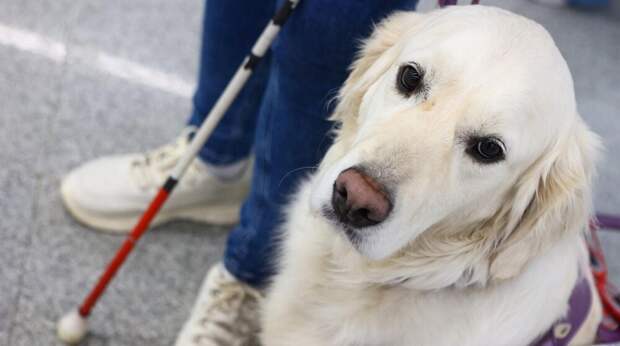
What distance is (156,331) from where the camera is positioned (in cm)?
166

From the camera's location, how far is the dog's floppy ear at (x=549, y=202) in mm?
1026

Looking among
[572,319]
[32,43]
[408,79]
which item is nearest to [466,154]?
[408,79]

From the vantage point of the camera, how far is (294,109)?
4.29 ft

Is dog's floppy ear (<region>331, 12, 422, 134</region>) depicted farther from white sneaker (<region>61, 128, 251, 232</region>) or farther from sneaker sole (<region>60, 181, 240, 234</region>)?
sneaker sole (<region>60, 181, 240, 234</region>)

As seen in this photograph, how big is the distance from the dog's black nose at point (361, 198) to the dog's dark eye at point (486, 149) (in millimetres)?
155

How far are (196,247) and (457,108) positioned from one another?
110cm

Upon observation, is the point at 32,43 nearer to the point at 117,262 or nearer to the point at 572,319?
the point at 117,262

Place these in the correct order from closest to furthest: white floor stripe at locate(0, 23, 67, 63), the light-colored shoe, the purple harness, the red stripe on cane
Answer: the purple harness < the red stripe on cane < the light-colored shoe < white floor stripe at locate(0, 23, 67, 63)

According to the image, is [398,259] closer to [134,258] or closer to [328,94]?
[328,94]

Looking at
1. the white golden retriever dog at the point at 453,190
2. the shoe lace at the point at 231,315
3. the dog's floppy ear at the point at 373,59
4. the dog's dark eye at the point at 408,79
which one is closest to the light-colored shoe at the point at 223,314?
the shoe lace at the point at 231,315

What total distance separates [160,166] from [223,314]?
472mm

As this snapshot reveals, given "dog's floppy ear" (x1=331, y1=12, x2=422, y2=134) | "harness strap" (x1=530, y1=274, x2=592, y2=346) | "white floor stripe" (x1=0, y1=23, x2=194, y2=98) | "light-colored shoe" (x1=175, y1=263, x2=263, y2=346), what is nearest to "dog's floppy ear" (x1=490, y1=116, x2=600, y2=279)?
"harness strap" (x1=530, y1=274, x2=592, y2=346)

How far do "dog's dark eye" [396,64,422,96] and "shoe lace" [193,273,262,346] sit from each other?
2.56 feet

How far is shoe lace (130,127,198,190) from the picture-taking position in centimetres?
185
